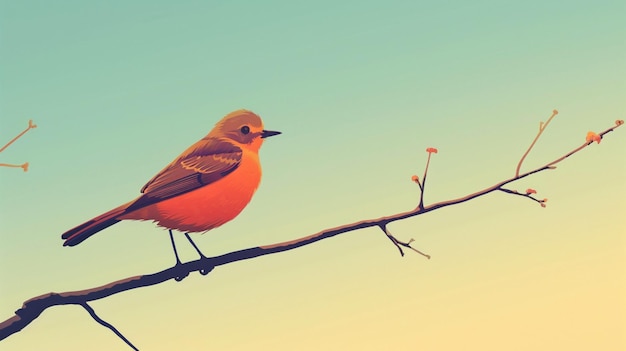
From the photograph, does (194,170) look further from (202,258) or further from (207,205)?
(202,258)

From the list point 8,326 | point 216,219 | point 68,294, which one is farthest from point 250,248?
point 8,326

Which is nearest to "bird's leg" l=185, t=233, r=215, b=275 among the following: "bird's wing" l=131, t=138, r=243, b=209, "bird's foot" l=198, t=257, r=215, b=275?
"bird's foot" l=198, t=257, r=215, b=275

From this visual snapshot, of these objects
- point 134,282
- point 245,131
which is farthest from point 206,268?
point 245,131

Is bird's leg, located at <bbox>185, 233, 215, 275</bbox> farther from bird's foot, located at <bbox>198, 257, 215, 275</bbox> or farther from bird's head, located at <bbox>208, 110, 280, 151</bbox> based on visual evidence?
bird's head, located at <bbox>208, 110, 280, 151</bbox>

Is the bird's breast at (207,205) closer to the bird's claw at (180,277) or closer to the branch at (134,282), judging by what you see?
the bird's claw at (180,277)

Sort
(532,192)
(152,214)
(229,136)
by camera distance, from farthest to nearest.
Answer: (229,136), (152,214), (532,192)

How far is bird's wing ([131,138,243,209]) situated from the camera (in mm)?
3062

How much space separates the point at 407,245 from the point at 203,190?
1.08 m

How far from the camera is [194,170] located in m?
3.17

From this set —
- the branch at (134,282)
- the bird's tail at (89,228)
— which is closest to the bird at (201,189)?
the bird's tail at (89,228)

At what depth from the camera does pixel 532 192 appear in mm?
2688

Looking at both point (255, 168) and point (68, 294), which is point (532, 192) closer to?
point (255, 168)

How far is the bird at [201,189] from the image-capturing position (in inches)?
117

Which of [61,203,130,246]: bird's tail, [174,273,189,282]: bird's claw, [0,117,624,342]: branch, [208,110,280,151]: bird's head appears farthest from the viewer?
[208,110,280,151]: bird's head
